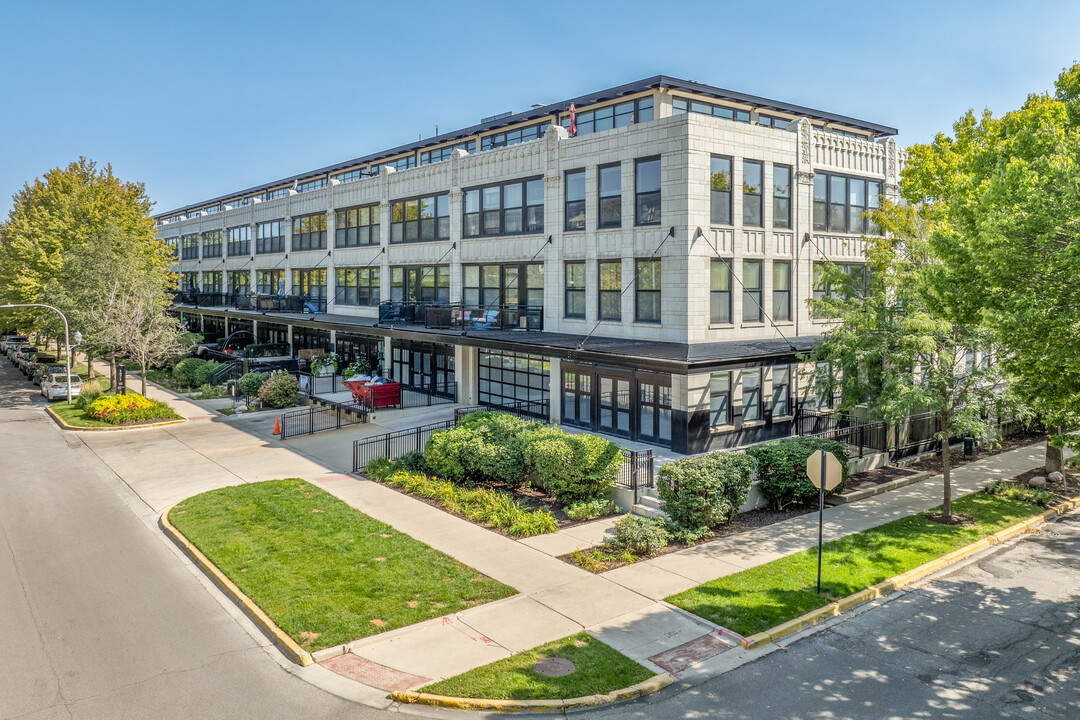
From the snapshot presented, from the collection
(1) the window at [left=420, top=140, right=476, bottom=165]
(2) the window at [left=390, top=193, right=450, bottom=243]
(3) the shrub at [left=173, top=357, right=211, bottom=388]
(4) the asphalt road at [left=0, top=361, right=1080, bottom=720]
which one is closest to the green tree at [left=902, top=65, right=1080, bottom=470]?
(4) the asphalt road at [left=0, top=361, right=1080, bottom=720]

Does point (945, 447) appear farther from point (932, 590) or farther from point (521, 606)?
point (521, 606)

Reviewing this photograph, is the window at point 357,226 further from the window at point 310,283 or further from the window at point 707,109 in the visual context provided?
the window at point 707,109

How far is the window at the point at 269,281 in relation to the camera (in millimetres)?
48719

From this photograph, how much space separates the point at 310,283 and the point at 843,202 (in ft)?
103

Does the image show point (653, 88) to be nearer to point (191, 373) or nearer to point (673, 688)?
point (673, 688)

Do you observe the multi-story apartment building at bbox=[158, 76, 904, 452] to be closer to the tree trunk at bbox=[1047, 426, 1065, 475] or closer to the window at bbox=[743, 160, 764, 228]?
the window at bbox=[743, 160, 764, 228]

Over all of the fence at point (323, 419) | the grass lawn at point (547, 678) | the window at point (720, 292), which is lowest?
the grass lawn at point (547, 678)

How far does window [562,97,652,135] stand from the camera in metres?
28.6

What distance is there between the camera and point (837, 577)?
1325 cm

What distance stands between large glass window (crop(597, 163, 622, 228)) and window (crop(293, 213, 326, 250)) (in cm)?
2342

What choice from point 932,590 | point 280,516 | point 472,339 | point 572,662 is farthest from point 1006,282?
point 472,339

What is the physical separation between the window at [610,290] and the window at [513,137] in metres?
11.2

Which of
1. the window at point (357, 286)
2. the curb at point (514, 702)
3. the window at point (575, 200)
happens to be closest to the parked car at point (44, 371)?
the window at point (357, 286)

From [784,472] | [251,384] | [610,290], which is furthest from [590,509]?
[251,384]
